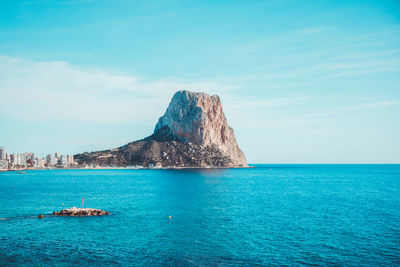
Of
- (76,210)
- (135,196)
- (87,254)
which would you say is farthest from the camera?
(135,196)

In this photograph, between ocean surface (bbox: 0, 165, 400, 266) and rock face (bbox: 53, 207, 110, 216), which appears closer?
ocean surface (bbox: 0, 165, 400, 266)

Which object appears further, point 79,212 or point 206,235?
point 79,212

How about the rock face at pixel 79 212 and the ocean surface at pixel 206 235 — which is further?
the rock face at pixel 79 212

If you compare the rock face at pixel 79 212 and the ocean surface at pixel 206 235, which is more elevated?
the rock face at pixel 79 212

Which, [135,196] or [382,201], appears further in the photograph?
[135,196]

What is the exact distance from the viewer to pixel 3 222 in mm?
47281

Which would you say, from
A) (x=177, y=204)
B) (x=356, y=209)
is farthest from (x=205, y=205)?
(x=356, y=209)

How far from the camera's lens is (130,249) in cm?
3503

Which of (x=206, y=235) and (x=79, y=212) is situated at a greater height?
(x=79, y=212)

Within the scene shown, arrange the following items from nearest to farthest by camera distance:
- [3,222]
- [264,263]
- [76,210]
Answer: [264,263] < [3,222] < [76,210]

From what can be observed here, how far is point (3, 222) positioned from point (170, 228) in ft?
81.9

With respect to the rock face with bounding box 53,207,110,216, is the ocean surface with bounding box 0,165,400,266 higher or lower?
lower

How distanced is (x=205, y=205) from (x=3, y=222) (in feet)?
114

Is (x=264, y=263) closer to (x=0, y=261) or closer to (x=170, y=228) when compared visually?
(x=170, y=228)
